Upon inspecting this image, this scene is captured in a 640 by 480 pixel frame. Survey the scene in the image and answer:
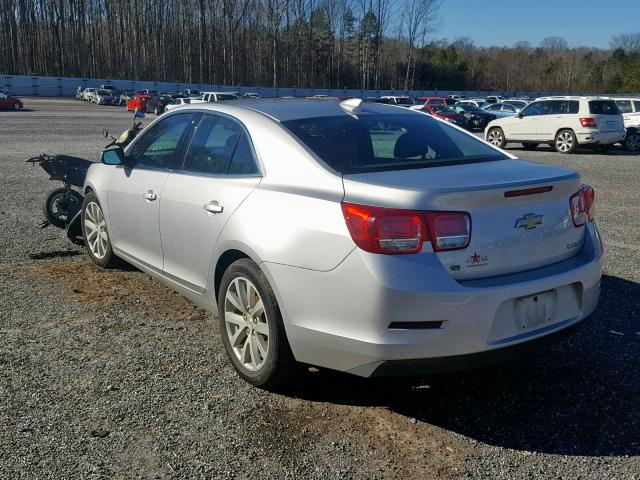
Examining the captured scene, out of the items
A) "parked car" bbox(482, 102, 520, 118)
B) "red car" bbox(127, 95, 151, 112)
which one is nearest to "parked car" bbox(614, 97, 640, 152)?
"parked car" bbox(482, 102, 520, 118)

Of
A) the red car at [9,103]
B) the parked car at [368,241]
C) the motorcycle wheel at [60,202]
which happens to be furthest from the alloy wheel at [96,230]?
the red car at [9,103]

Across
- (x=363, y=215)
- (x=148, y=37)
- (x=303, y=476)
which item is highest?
(x=148, y=37)

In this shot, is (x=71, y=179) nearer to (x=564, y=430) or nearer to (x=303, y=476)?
(x=303, y=476)

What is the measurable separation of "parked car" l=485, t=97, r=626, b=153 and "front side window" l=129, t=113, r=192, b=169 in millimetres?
18116

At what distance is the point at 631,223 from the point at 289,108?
21.3 ft

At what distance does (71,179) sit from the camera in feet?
24.3

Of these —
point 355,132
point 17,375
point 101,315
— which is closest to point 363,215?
point 355,132

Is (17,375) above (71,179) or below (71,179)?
below

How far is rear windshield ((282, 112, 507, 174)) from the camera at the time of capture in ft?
11.9

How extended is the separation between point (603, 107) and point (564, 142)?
1.57 meters

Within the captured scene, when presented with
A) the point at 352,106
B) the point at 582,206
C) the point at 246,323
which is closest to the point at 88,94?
the point at 352,106

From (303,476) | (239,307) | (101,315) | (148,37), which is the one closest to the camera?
(303,476)

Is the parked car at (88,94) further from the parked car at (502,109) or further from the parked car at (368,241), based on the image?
the parked car at (368,241)

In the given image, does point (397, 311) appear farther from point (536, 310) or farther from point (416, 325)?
point (536, 310)
